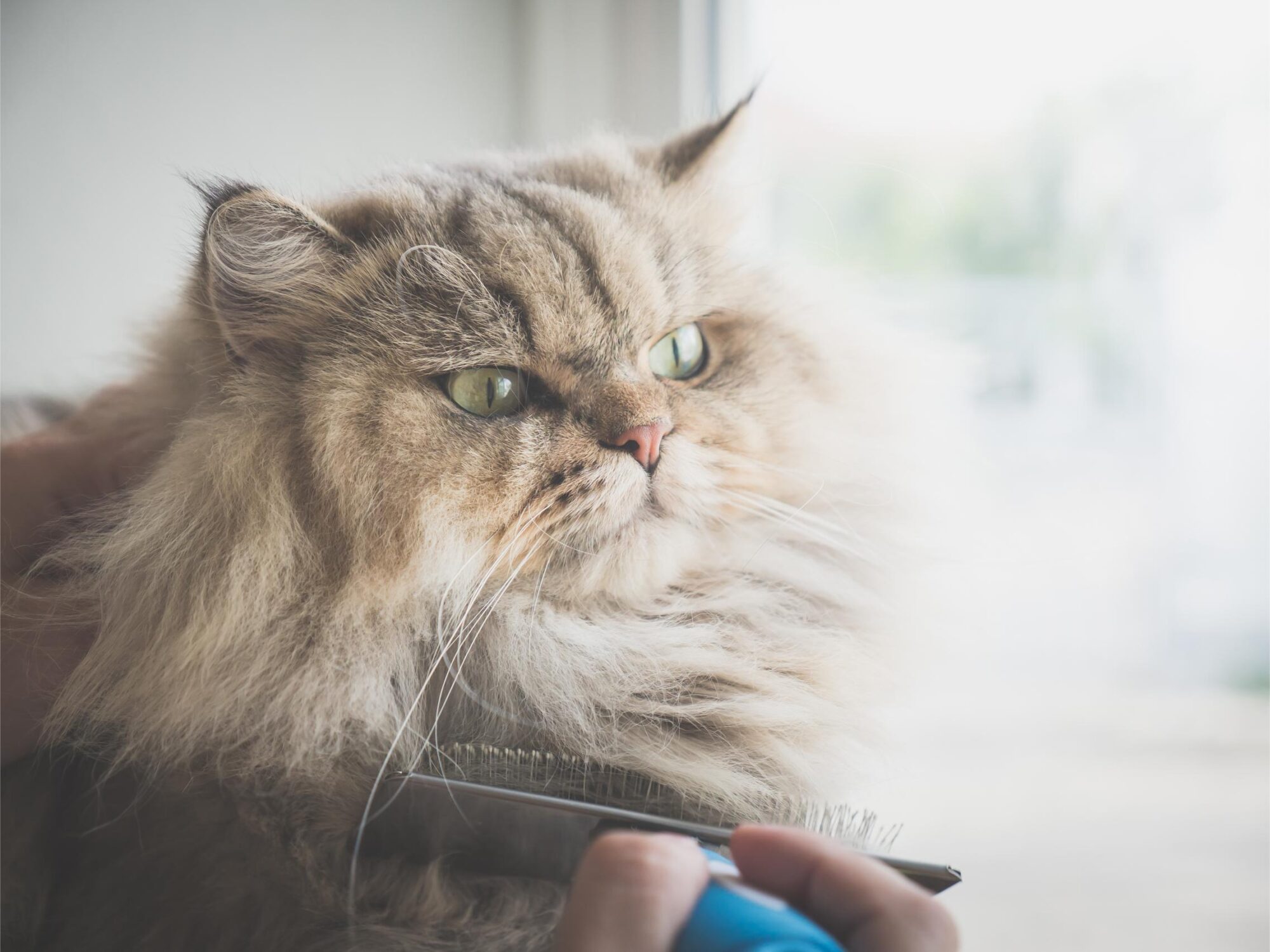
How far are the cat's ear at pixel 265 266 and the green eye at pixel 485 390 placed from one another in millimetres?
147

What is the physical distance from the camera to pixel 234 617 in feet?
2.15

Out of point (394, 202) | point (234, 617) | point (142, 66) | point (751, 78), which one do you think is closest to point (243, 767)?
point (234, 617)

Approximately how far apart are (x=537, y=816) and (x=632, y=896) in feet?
0.56

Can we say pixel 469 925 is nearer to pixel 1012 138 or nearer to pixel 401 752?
pixel 401 752

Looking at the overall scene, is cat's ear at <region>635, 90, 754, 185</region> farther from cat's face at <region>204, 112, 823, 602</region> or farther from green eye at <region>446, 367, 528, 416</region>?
green eye at <region>446, 367, 528, 416</region>

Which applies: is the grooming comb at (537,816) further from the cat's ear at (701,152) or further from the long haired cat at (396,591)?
the cat's ear at (701,152)

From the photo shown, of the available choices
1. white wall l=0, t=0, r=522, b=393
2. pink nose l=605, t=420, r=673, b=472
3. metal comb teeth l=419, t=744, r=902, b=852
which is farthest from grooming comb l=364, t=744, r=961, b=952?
white wall l=0, t=0, r=522, b=393

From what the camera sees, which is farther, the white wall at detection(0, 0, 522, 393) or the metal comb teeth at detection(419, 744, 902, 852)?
the white wall at detection(0, 0, 522, 393)

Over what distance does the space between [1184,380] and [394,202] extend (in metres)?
1.24

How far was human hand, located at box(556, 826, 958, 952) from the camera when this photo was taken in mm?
425

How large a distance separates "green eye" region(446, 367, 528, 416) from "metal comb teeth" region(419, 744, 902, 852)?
0.96ft

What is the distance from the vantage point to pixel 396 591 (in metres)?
0.66

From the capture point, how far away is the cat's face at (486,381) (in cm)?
67

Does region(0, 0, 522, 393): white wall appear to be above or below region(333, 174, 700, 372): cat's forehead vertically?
above
